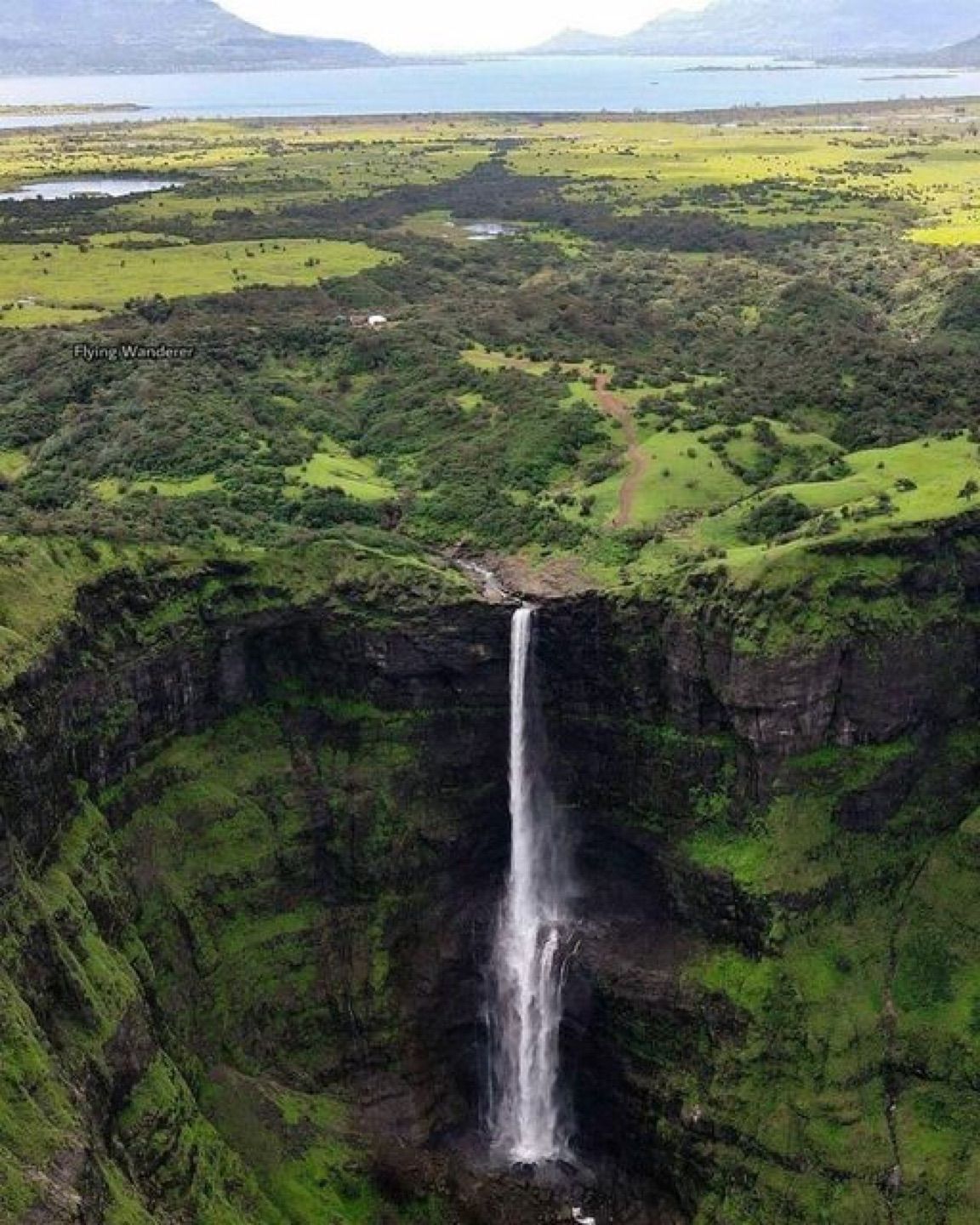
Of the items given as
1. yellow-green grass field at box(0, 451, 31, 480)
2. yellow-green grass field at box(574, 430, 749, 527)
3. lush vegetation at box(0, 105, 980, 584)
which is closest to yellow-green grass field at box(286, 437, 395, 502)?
lush vegetation at box(0, 105, 980, 584)

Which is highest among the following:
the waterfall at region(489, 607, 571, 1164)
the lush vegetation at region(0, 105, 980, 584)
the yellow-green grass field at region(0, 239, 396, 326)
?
the yellow-green grass field at region(0, 239, 396, 326)

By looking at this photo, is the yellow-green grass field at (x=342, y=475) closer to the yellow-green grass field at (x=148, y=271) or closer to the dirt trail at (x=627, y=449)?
the dirt trail at (x=627, y=449)

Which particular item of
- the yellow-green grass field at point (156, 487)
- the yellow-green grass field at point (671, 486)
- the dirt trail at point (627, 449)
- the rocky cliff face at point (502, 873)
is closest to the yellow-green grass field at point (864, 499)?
the yellow-green grass field at point (671, 486)

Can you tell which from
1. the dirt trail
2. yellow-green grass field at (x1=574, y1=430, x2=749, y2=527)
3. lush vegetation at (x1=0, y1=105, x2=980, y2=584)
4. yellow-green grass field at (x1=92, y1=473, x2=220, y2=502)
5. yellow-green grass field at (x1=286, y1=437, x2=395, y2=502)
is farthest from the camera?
yellow-green grass field at (x1=286, y1=437, x2=395, y2=502)

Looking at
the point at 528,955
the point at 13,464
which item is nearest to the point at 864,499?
the point at 528,955

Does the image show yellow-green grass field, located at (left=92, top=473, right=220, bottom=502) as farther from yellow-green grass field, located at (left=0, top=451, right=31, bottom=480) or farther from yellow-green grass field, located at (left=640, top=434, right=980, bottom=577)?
yellow-green grass field, located at (left=640, top=434, right=980, bottom=577)
